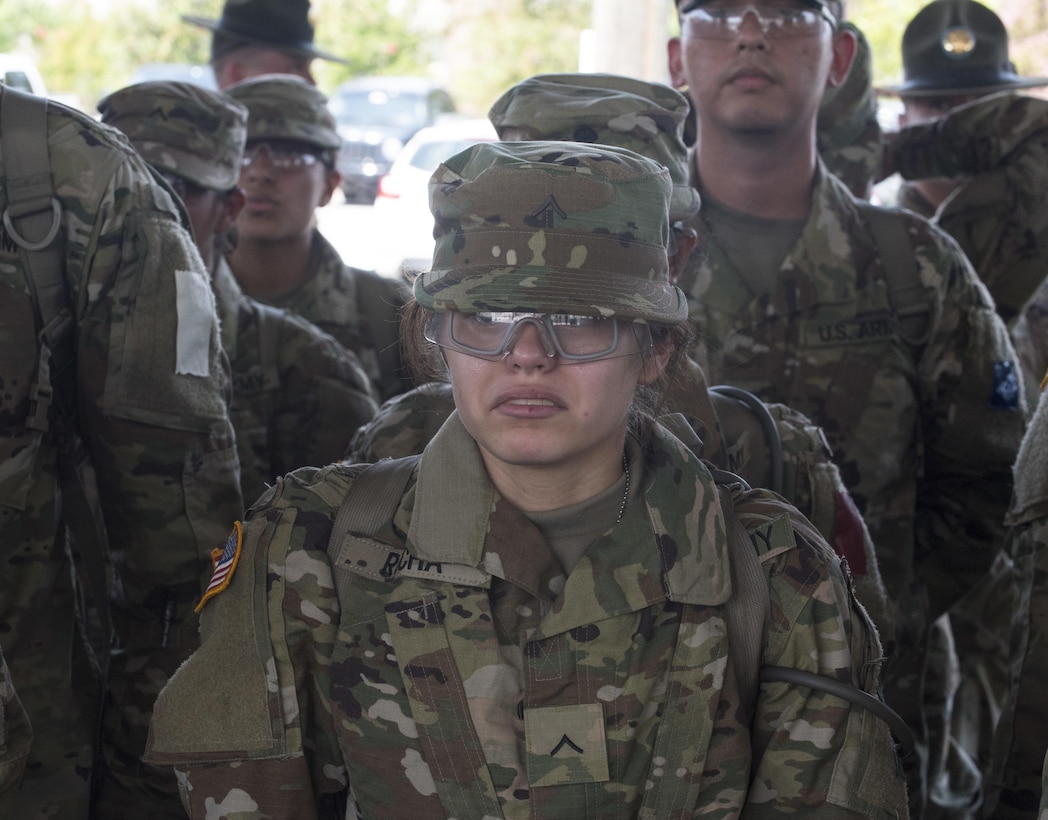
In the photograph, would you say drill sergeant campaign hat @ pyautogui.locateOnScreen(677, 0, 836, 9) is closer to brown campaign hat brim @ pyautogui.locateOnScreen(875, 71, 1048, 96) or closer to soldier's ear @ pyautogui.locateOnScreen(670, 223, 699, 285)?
soldier's ear @ pyautogui.locateOnScreen(670, 223, 699, 285)

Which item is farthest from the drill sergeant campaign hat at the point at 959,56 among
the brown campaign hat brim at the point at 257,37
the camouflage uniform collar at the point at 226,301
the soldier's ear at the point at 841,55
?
the camouflage uniform collar at the point at 226,301

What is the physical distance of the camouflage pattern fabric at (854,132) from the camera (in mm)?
5172

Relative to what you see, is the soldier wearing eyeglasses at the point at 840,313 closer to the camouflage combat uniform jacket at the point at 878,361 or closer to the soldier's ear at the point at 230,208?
the camouflage combat uniform jacket at the point at 878,361

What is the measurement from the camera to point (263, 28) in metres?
6.46

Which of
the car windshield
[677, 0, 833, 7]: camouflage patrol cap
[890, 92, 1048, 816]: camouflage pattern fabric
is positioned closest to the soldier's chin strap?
[677, 0, 833, 7]: camouflage patrol cap

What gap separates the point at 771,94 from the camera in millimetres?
A: 3771

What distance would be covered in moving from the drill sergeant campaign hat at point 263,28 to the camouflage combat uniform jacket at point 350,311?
175cm

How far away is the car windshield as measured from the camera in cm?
2080

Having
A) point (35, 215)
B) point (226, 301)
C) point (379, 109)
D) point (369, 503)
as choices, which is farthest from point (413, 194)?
point (369, 503)

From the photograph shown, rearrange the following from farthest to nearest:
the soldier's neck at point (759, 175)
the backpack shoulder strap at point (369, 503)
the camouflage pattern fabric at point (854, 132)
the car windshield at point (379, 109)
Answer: the car windshield at point (379, 109), the camouflage pattern fabric at point (854, 132), the soldier's neck at point (759, 175), the backpack shoulder strap at point (369, 503)

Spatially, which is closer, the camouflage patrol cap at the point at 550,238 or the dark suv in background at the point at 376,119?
the camouflage patrol cap at the point at 550,238

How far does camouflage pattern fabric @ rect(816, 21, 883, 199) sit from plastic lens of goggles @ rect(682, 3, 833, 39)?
1.39 meters

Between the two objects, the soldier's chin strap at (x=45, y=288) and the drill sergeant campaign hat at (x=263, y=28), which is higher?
the drill sergeant campaign hat at (x=263, y=28)

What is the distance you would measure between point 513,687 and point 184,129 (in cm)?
249
